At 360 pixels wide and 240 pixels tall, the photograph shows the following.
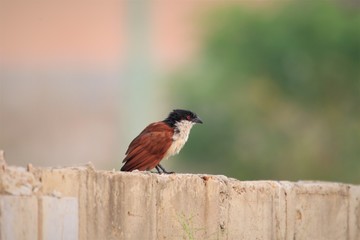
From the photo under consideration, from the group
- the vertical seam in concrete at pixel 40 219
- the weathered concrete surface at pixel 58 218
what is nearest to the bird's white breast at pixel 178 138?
the weathered concrete surface at pixel 58 218

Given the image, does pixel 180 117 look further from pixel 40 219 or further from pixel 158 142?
pixel 40 219

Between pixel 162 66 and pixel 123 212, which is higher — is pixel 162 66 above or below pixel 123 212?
above

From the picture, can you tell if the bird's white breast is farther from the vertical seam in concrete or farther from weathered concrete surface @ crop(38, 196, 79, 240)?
the vertical seam in concrete

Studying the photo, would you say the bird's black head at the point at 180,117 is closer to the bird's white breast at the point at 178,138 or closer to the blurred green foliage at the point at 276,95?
the bird's white breast at the point at 178,138

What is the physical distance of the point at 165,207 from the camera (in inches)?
247

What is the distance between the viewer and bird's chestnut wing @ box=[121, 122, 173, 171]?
25.7ft

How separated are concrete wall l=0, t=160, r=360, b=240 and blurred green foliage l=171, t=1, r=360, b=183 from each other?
12294 mm

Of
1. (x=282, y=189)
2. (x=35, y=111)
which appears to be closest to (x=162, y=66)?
(x=35, y=111)

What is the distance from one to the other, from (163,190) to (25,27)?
74.4 feet

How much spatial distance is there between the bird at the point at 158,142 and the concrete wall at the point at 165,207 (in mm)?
1101

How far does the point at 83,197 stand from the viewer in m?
5.89

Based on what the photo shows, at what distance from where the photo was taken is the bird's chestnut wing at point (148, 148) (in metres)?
7.83

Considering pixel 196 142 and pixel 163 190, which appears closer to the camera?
pixel 163 190

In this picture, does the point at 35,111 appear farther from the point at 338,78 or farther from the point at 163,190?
the point at 163,190
